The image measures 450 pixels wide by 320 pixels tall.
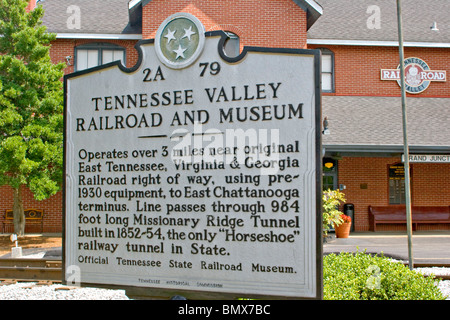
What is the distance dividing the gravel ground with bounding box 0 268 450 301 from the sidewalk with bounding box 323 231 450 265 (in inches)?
125

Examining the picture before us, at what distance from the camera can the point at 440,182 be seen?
17703 mm

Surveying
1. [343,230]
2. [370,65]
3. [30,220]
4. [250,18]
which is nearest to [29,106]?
[30,220]

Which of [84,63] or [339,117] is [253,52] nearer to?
[339,117]

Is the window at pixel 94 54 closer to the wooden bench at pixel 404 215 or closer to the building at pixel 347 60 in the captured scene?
the building at pixel 347 60

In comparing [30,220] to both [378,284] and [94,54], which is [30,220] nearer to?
[94,54]

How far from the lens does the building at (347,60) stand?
15.5 metres

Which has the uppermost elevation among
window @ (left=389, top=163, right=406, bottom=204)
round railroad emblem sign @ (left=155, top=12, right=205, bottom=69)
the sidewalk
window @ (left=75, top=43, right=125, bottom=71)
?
window @ (left=75, top=43, right=125, bottom=71)

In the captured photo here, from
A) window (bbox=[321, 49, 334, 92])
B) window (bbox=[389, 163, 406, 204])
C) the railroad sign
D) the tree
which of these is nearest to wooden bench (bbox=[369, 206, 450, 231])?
window (bbox=[389, 163, 406, 204])

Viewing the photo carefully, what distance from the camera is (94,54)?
1722 centimetres

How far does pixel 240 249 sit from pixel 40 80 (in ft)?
40.0

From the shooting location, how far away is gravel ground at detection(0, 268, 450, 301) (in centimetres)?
670

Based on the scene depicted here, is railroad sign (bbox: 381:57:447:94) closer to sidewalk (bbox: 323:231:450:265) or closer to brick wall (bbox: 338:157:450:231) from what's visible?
brick wall (bbox: 338:157:450:231)

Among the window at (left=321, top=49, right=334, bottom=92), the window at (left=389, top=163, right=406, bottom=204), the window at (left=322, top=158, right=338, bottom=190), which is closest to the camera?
the window at (left=322, top=158, right=338, bottom=190)

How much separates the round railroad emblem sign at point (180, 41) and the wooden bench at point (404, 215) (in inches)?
600
